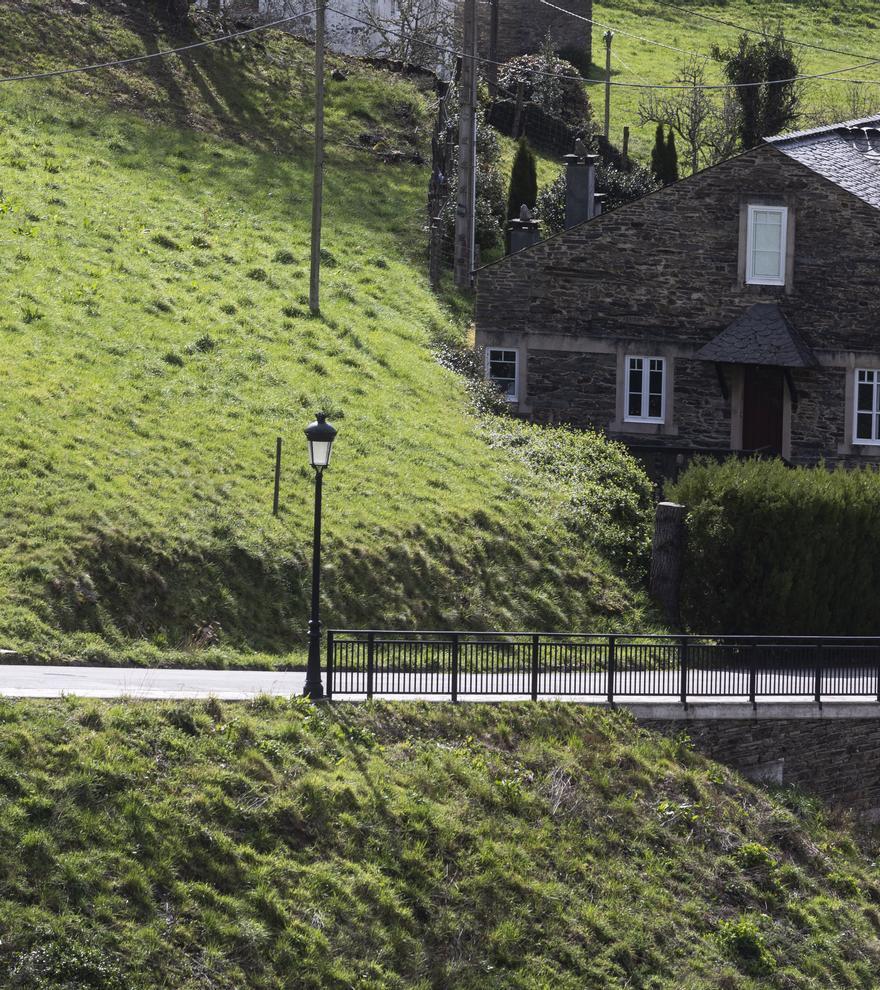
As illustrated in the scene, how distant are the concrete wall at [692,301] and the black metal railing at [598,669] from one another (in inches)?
439

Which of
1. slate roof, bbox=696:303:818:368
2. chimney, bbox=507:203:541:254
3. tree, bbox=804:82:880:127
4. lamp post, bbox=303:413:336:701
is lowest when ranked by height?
lamp post, bbox=303:413:336:701

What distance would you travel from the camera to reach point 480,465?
3103cm

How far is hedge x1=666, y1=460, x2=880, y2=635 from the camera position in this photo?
2644cm

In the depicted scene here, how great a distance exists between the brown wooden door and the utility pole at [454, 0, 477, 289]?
11303 millimetres

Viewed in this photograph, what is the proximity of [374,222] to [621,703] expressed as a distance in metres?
27.3

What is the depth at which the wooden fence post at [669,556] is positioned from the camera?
1084 inches

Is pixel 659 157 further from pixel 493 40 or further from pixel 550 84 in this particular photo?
pixel 493 40

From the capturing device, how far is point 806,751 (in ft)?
72.7

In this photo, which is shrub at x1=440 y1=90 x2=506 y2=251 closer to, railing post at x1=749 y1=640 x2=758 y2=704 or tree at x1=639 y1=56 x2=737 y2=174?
tree at x1=639 y1=56 x2=737 y2=174

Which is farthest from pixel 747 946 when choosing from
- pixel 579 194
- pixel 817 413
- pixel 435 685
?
pixel 579 194

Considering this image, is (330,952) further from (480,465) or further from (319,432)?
(480,465)

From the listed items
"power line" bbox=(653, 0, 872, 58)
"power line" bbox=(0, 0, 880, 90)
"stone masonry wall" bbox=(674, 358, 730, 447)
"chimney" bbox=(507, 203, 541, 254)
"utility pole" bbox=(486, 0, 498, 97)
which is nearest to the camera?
"stone masonry wall" bbox=(674, 358, 730, 447)

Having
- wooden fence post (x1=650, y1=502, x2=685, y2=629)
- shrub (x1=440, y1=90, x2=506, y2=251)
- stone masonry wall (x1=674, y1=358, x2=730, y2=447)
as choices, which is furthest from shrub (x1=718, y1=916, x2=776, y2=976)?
shrub (x1=440, y1=90, x2=506, y2=251)

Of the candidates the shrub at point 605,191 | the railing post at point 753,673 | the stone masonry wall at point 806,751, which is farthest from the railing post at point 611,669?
the shrub at point 605,191
